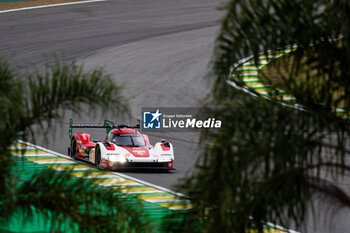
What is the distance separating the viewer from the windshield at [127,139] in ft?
54.2

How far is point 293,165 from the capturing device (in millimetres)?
4668

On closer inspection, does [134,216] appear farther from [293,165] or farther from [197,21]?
[197,21]

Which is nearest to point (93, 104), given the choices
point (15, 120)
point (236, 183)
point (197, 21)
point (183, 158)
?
point (15, 120)

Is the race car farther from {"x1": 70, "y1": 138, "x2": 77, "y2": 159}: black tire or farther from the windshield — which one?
{"x1": 70, "y1": 138, "x2": 77, "y2": 159}: black tire

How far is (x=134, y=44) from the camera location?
3281cm

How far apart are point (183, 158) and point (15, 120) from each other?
44.0 feet

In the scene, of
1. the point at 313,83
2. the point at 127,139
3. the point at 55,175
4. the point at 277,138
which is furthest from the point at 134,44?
the point at 277,138

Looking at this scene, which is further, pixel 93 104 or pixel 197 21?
pixel 197 21

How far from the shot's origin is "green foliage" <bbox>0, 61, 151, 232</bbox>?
5062 millimetres

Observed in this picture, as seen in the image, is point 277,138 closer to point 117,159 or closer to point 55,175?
point 55,175

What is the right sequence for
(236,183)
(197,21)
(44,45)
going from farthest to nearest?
(197,21) < (44,45) < (236,183)

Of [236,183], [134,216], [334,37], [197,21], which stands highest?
[197,21]

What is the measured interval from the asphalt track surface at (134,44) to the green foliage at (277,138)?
42.6 ft

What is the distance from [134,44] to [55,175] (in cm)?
2789
